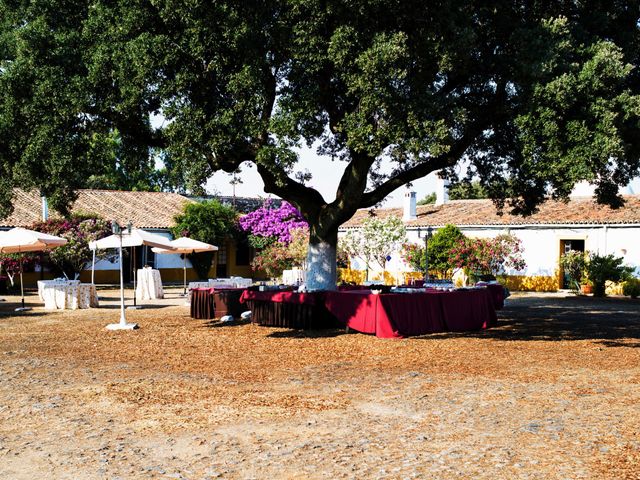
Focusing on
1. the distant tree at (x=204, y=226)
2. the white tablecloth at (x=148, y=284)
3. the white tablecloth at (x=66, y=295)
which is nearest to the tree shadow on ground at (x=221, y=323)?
the white tablecloth at (x=66, y=295)

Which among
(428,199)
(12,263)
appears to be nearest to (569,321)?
(12,263)

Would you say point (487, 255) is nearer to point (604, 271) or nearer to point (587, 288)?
point (587, 288)

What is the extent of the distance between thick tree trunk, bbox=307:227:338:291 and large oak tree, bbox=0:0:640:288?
2.27 metres

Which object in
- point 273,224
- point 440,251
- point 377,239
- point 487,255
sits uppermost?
point 273,224

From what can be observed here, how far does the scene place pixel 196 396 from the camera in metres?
8.70

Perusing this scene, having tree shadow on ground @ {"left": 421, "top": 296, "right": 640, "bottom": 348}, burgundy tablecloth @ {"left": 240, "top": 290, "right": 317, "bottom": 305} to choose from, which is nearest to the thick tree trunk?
burgundy tablecloth @ {"left": 240, "top": 290, "right": 317, "bottom": 305}

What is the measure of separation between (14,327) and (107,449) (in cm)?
1099

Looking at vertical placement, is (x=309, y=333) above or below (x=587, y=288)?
below

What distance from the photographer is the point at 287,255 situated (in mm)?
34125

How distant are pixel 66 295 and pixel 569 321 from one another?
13.5m

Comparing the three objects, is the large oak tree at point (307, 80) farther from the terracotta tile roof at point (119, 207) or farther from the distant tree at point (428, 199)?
the distant tree at point (428, 199)

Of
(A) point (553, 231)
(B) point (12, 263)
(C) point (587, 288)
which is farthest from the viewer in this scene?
(B) point (12, 263)

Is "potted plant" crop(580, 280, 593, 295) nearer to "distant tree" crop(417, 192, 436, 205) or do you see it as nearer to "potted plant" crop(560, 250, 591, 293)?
"potted plant" crop(560, 250, 591, 293)

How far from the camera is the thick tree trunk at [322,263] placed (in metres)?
16.2
